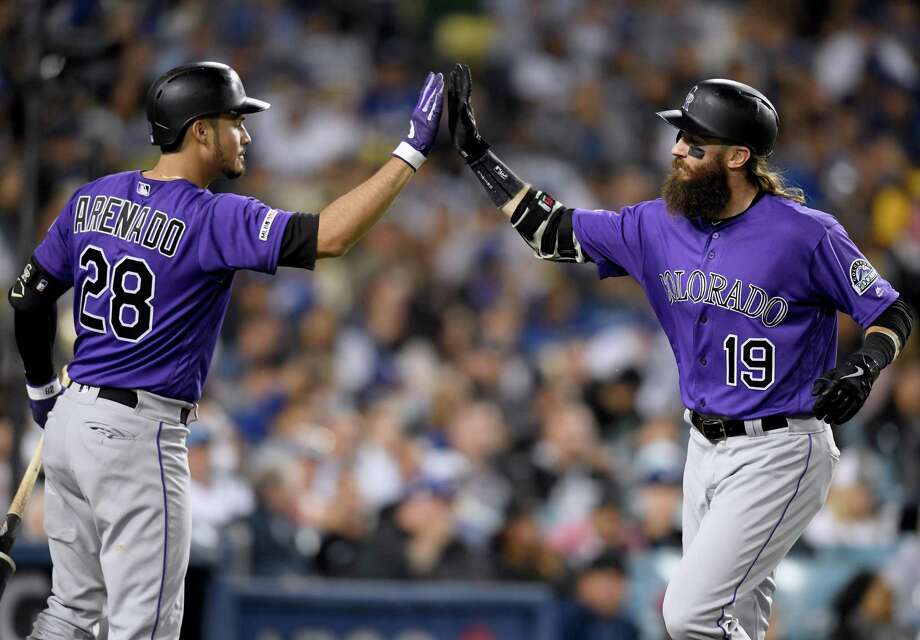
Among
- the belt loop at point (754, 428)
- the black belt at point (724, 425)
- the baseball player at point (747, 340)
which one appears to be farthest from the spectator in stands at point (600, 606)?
the belt loop at point (754, 428)

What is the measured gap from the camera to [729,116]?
4.80 m

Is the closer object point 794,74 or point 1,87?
point 1,87

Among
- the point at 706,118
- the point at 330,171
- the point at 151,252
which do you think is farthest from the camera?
the point at 330,171

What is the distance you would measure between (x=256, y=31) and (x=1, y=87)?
9.85 feet

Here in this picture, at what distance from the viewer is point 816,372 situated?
4.73 meters

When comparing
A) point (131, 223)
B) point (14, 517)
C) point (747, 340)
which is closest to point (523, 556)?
point (747, 340)

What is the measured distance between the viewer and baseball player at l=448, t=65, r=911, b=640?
179 inches

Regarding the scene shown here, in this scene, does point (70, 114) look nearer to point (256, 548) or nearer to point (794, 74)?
point (256, 548)

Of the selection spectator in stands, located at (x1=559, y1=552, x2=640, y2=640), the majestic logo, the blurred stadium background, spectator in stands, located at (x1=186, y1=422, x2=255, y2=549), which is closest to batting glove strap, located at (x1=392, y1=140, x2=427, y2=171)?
the majestic logo

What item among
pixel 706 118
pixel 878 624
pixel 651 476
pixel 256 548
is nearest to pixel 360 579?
pixel 256 548

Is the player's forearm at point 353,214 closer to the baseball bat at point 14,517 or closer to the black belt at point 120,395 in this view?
the black belt at point 120,395

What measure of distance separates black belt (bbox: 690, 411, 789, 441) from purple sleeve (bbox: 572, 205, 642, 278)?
23.2 inches

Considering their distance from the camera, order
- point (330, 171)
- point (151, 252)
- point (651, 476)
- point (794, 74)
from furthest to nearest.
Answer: point (794, 74), point (330, 171), point (651, 476), point (151, 252)

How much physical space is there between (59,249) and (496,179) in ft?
5.13
